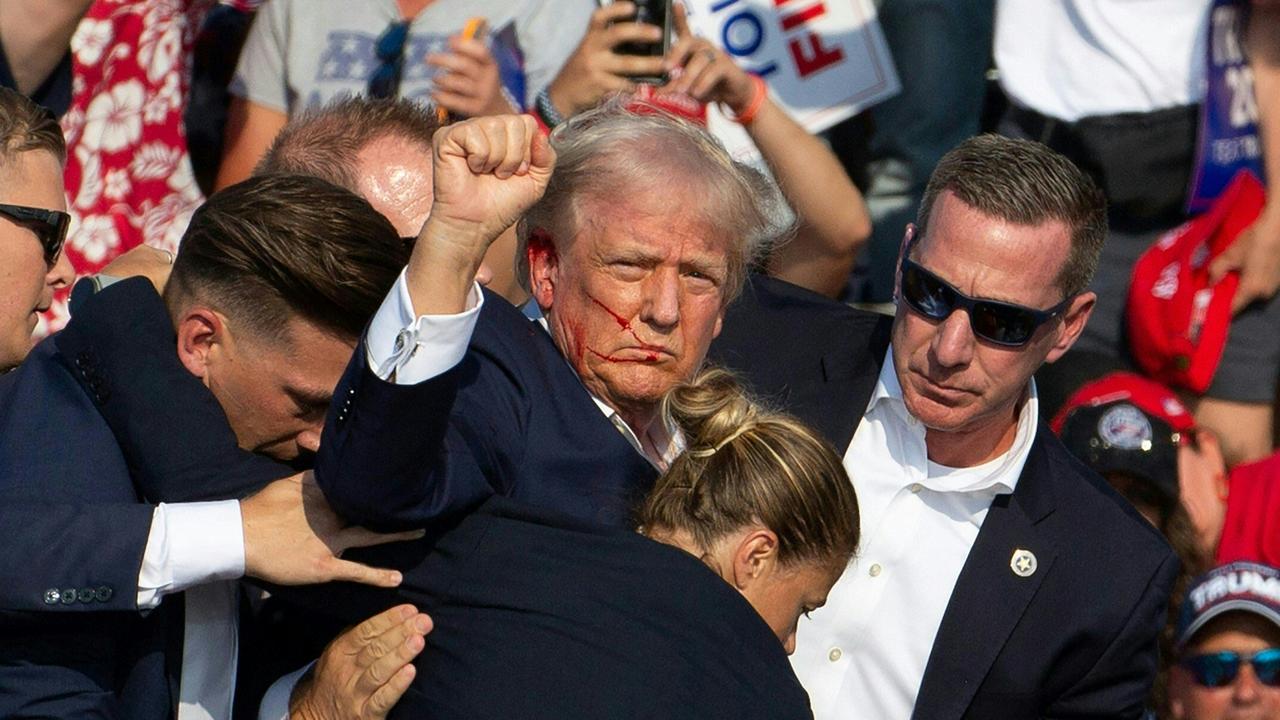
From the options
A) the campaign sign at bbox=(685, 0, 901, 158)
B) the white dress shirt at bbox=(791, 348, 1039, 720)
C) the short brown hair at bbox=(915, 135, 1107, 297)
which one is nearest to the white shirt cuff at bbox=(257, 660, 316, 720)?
the white dress shirt at bbox=(791, 348, 1039, 720)

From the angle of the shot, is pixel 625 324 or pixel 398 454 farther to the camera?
pixel 625 324

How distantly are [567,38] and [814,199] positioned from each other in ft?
3.13

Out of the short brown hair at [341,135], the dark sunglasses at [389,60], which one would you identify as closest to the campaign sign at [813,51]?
the dark sunglasses at [389,60]

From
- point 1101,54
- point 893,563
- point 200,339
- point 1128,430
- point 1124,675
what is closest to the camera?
point 200,339

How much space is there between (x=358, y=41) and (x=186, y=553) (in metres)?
→ 2.60

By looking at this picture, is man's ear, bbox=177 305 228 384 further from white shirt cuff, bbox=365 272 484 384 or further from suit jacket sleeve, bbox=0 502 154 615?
white shirt cuff, bbox=365 272 484 384

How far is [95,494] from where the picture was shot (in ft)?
9.40

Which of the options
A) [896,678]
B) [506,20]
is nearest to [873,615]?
[896,678]

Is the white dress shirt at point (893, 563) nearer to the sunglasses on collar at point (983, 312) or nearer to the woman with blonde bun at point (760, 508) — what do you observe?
the sunglasses on collar at point (983, 312)

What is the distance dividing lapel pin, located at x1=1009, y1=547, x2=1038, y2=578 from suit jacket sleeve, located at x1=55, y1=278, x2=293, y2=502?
160 centimetres

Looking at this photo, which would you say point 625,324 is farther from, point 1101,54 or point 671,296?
point 1101,54

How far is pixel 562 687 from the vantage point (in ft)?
8.38

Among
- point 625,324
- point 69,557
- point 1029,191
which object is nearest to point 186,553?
point 69,557

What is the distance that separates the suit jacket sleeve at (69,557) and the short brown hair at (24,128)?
2.26 feet
